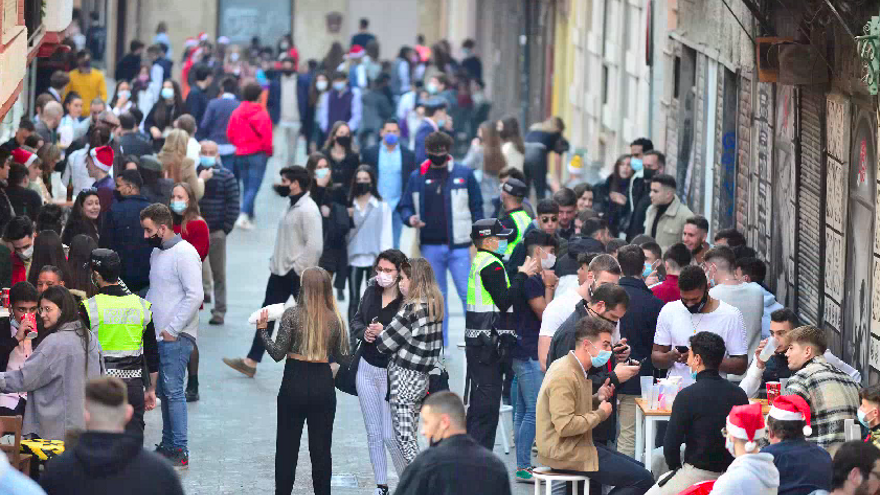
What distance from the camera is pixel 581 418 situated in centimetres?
983

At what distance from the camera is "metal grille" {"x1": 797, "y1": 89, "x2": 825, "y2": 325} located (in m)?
13.5

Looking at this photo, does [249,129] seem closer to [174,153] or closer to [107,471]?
[174,153]

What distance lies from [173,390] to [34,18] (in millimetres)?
7082

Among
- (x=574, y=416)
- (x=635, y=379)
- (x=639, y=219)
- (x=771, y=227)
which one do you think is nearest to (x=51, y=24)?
(x=639, y=219)

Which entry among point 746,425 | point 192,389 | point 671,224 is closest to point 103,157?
point 192,389

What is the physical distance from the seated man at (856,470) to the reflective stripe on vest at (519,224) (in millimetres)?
6472

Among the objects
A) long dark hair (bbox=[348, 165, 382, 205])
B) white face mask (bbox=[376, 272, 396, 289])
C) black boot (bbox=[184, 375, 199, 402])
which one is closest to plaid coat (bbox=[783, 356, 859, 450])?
white face mask (bbox=[376, 272, 396, 289])

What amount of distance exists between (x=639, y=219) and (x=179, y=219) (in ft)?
14.9

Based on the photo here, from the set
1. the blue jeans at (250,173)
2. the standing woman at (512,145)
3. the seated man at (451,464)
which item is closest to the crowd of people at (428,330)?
the seated man at (451,464)

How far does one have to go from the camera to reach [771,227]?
15.5 meters

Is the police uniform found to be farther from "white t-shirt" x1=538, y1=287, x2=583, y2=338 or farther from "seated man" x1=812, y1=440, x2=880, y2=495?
"seated man" x1=812, y1=440, x2=880, y2=495

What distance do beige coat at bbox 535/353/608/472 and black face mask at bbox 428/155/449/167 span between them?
20.5 ft

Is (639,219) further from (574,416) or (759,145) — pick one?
(574,416)

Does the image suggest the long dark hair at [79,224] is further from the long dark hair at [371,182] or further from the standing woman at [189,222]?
the long dark hair at [371,182]
